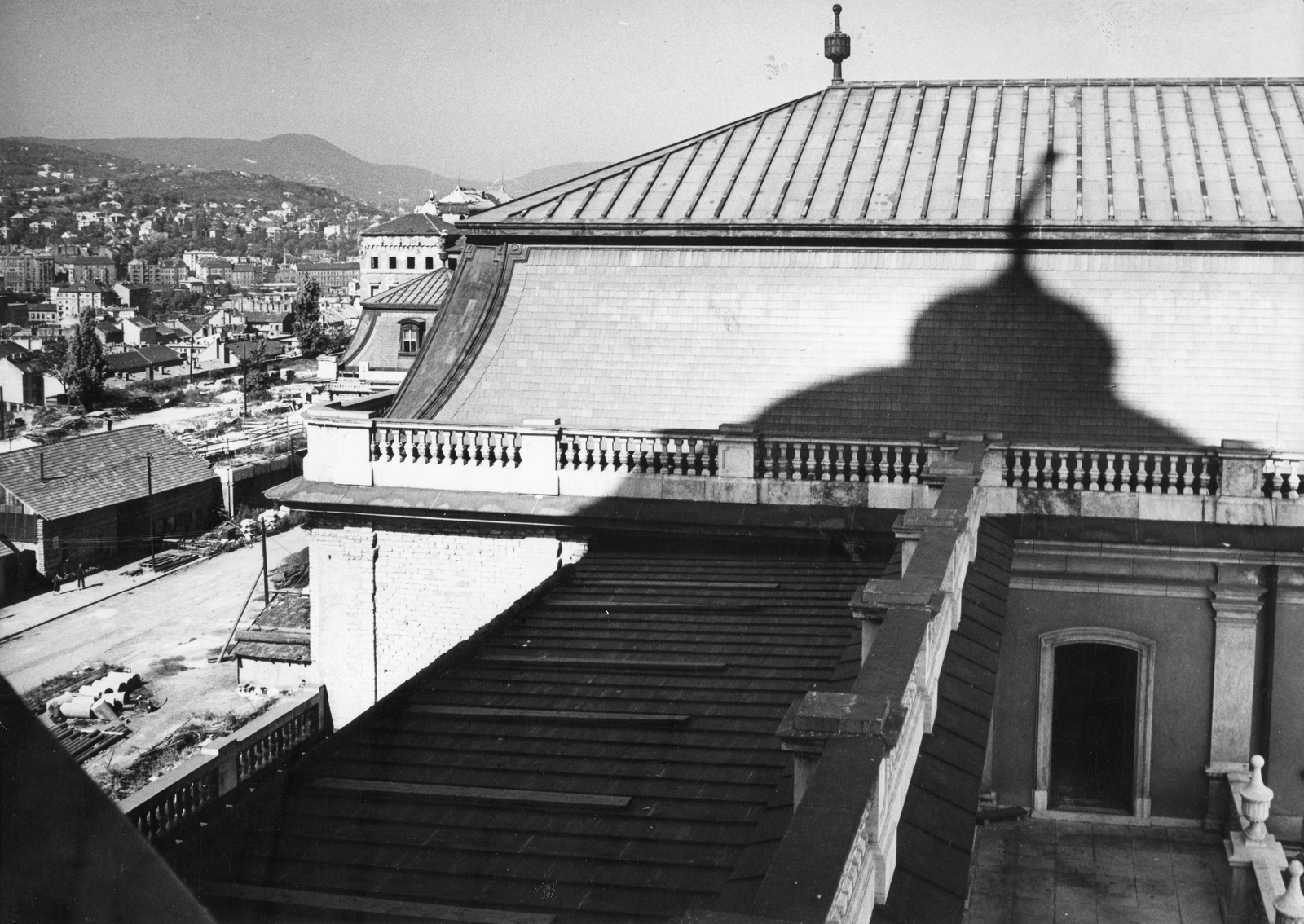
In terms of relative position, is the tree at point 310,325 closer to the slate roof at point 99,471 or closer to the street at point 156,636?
the slate roof at point 99,471

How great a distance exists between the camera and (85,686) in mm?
39531

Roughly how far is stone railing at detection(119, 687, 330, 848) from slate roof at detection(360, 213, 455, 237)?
354 feet

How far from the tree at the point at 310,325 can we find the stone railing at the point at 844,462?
12668 centimetres

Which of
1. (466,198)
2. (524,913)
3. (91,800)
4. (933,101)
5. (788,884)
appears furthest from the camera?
(466,198)

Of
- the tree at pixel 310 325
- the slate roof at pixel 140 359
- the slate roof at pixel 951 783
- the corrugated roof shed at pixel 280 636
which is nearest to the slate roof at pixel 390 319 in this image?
the corrugated roof shed at pixel 280 636

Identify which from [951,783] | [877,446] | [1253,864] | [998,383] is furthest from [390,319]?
[951,783]

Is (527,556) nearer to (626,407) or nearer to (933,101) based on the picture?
(626,407)

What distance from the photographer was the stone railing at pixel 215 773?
10516 mm

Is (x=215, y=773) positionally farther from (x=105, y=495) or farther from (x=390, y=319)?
(x=390, y=319)

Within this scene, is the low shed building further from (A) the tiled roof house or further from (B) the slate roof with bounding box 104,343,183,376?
(B) the slate roof with bounding box 104,343,183,376

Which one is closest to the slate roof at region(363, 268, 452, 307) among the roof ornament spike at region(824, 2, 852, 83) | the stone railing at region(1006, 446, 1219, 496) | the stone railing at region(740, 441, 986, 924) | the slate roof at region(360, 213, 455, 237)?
the roof ornament spike at region(824, 2, 852, 83)

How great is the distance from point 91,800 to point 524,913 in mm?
3198

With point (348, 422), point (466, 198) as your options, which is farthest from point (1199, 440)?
point (466, 198)

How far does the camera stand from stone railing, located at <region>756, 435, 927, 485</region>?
1695 centimetres
